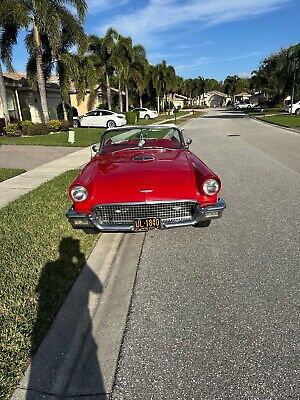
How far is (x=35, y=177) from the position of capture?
8.57 m

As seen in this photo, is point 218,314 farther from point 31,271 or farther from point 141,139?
point 141,139

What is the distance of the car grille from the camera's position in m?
3.87

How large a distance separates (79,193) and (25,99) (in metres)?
28.9

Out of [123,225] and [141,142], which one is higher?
[141,142]

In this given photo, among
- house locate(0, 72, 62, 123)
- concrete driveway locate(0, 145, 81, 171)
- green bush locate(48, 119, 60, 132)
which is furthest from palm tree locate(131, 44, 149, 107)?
→ concrete driveway locate(0, 145, 81, 171)

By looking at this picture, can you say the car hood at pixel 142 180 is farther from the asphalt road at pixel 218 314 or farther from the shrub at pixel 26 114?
the shrub at pixel 26 114

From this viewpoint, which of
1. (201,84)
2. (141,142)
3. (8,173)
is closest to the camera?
(141,142)

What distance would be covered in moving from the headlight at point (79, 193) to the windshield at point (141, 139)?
1592mm

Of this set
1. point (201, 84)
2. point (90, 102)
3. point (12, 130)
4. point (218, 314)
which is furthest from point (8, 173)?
point (201, 84)

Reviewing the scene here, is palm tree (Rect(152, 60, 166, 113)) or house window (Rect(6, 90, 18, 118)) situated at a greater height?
palm tree (Rect(152, 60, 166, 113))

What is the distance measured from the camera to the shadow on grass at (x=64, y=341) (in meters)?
2.21

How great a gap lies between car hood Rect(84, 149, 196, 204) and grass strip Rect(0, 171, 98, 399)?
2.93 ft

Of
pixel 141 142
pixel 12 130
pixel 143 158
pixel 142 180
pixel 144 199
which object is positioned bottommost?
pixel 12 130

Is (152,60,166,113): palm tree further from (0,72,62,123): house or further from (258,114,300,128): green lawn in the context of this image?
(258,114,300,128): green lawn
